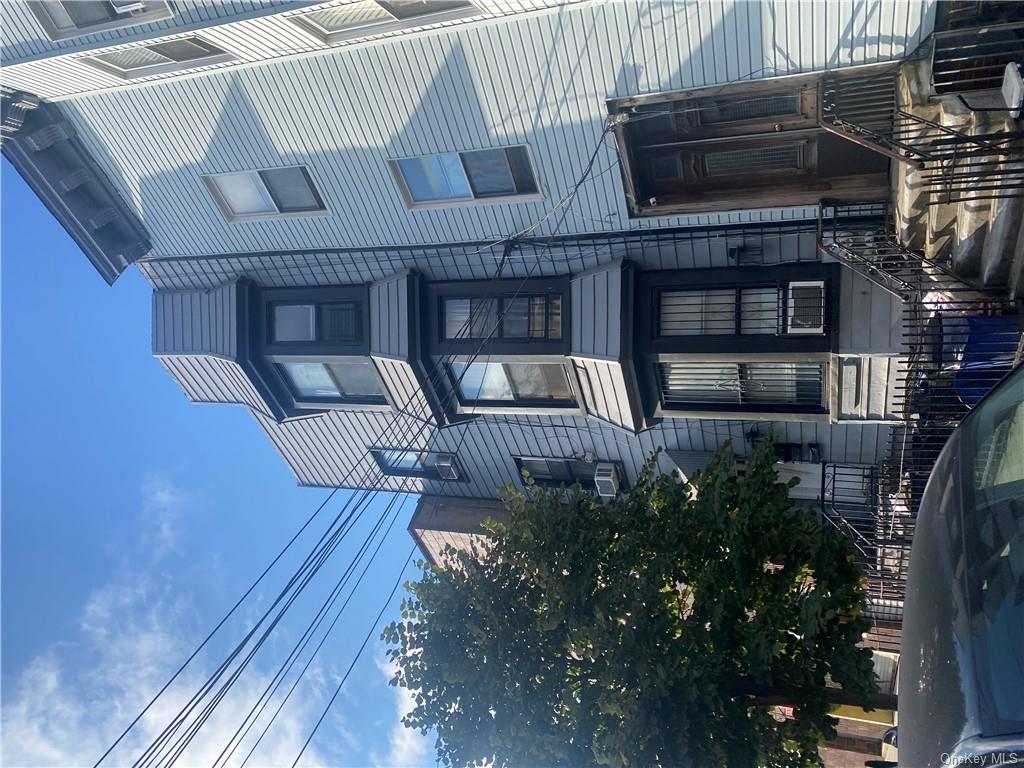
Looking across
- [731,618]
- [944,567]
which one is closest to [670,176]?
[731,618]

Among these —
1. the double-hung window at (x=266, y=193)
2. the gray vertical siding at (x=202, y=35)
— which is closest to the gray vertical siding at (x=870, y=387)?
the gray vertical siding at (x=202, y=35)

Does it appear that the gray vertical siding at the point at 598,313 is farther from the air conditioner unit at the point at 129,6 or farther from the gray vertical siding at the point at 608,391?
the air conditioner unit at the point at 129,6

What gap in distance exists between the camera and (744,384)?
12.3 m

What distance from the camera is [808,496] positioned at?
13.4 m

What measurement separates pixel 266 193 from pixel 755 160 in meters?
8.84

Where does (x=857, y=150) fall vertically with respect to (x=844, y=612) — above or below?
above

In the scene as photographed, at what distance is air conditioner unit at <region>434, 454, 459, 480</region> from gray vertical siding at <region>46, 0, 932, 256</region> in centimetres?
528

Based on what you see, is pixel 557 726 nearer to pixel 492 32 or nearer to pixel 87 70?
pixel 492 32

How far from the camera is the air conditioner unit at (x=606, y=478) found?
47.2 ft

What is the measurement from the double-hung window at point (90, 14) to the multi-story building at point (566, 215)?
0.04 m

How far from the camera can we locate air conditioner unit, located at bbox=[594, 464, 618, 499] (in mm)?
14383

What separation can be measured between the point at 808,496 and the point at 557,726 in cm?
679

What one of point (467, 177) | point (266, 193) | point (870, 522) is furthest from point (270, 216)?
point (870, 522)

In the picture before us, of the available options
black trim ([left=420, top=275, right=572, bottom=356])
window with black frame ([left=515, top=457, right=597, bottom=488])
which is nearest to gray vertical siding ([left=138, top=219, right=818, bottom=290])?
black trim ([left=420, top=275, right=572, bottom=356])
